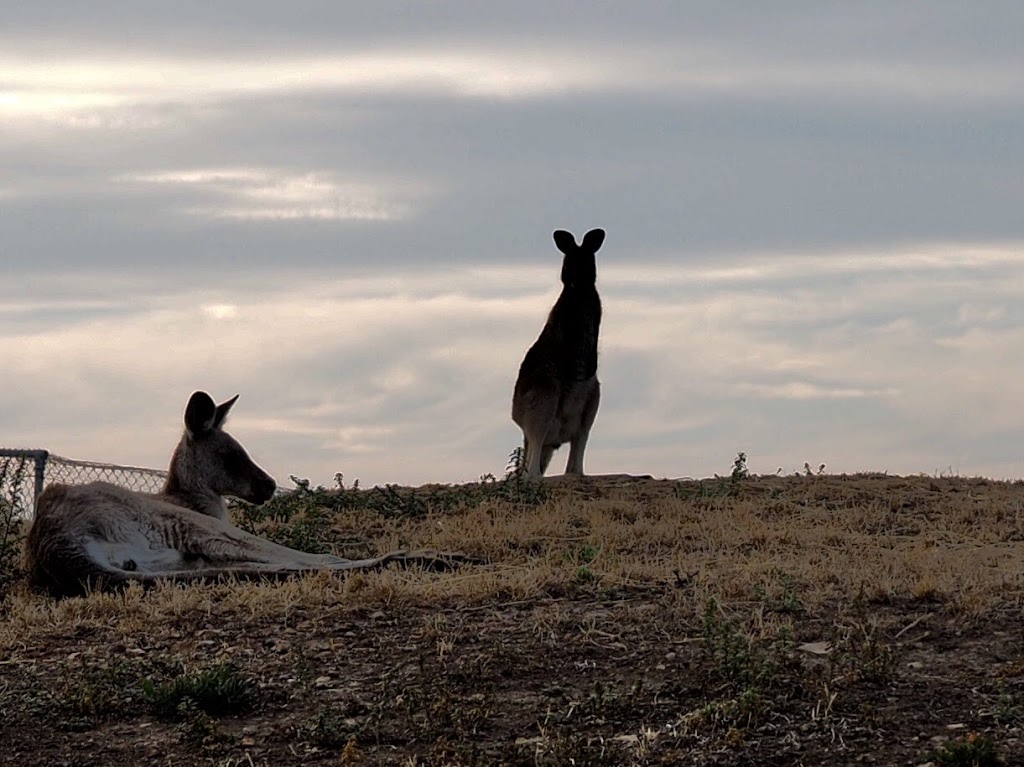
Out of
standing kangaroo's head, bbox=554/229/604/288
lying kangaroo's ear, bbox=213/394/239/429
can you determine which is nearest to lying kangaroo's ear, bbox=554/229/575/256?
standing kangaroo's head, bbox=554/229/604/288

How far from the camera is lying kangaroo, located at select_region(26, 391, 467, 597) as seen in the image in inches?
337

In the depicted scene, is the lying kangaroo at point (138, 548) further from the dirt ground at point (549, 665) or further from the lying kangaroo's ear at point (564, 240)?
the lying kangaroo's ear at point (564, 240)

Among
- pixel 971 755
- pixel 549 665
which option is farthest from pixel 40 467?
pixel 971 755

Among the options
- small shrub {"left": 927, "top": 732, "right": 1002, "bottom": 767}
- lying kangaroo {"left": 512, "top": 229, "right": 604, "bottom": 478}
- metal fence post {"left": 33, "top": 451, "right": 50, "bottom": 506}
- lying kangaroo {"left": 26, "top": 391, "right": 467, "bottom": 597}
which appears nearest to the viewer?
small shrub {"left": 927, "top": 732, "right": 1002, "bottom": 767}

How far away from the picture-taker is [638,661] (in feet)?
20.6

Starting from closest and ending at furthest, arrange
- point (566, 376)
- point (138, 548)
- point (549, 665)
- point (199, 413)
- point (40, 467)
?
1. point (549, 665)
2. point (138, 548)
3. point (199, 413)
4. point (40, 467)
5. point (566, 376)

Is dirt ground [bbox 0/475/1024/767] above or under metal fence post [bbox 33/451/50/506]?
under

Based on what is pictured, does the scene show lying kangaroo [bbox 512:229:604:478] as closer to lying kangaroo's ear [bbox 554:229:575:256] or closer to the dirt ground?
lying kangaroo's ear [bbox 554:229:575:256]

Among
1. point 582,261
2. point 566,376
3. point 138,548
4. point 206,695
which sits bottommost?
point 206,695

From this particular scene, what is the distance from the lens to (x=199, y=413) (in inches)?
399

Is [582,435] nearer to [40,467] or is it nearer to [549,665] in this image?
[40,467]

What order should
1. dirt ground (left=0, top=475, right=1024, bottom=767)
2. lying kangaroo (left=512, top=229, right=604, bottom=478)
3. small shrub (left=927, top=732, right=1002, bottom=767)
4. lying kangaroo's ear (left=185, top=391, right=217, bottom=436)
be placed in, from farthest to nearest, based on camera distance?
lying kangaroo (left=512, top=229, right=604, bottom=478) → lying kangaroo's ear (left=185, top=391, right=217, bottom=436) → dirt ground (left=0, top=475, right=1024, bottom=767) → small shrub (left=927, top=732, right=1002, bottom=767)

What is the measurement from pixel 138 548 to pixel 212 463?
4.56ft

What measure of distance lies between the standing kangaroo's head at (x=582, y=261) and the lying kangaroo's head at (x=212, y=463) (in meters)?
4.78
